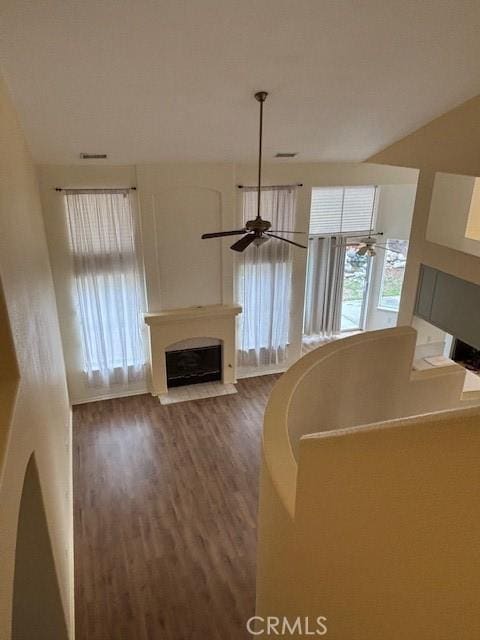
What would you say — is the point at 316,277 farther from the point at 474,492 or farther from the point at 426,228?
the point at 474,492

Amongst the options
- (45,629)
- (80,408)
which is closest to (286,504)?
(45,629)

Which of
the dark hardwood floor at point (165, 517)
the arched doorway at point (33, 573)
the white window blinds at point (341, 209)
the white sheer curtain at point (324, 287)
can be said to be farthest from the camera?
the white sheer curtain at point (324, 287)

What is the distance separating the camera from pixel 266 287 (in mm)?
7660

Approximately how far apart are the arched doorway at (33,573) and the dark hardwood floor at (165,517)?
4.10ft

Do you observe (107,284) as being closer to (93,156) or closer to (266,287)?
(93,156)

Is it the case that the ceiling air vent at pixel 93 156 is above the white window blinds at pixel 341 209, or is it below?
above

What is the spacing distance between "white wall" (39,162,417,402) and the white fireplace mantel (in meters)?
0.21

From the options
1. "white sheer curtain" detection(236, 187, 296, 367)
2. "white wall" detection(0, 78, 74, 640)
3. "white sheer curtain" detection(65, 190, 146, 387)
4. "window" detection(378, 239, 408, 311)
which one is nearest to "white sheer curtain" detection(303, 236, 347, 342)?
"window" detection(378, 239, 408, 311)

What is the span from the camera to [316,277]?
29.0 feet

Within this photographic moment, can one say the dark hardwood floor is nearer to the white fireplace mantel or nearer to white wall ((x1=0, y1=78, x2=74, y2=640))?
white wall ((x1=0, y1=78, x2=74, y2=640))

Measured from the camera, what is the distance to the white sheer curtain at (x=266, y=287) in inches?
284

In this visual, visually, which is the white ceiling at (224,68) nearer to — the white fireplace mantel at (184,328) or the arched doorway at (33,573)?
the white fireplace mantel at (184,328)

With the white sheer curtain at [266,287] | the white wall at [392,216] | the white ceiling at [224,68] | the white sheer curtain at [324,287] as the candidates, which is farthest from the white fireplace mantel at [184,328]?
the white wall at [392,216]

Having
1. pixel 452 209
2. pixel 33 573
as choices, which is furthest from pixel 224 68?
pixel 33 573
